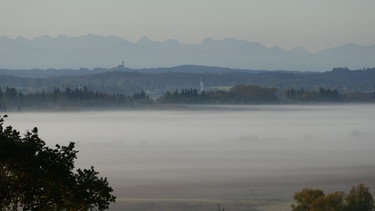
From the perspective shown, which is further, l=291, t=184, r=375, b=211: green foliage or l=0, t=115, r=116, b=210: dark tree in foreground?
l=291, t=184, r=375, b=211: green foliage

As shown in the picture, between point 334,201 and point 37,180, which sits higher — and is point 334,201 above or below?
below

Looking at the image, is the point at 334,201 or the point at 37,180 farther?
the point at 334,201

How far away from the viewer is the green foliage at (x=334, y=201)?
235 ft

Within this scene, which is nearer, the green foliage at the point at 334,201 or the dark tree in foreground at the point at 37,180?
the dark tree in foreground at the point at 37,180

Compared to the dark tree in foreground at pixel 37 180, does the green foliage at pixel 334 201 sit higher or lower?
lower

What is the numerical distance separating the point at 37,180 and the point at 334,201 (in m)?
51.3

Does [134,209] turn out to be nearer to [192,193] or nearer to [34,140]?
[192,193]

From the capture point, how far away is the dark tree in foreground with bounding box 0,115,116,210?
24484 millimetres

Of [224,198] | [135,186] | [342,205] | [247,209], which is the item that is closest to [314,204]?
[342,205]

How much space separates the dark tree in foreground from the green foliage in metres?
47.7

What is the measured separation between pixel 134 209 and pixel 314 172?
81.3 meters

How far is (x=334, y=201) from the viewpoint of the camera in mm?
72500

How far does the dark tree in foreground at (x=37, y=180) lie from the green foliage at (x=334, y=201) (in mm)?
47710

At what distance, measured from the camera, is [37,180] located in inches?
968
